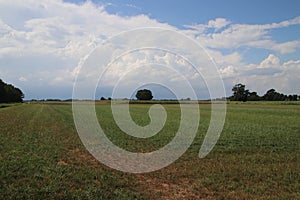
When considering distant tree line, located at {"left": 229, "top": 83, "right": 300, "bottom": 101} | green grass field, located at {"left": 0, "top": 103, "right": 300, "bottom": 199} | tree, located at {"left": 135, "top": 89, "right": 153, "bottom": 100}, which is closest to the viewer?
green grass field, located at {"left": 0, "top": 103, "right": 300, "bottom": 199}

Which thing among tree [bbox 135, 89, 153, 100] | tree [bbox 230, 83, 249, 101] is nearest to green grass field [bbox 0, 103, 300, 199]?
tree [bbox 135, 89, 153, 100]

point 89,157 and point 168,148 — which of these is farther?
point 168,148

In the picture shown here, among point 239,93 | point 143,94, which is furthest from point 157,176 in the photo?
point 239,93

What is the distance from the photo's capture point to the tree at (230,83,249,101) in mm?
122938

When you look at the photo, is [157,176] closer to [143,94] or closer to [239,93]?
Result: [143,94]

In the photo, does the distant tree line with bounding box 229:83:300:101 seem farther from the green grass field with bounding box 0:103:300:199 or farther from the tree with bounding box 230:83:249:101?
the green grass field with bounding box 0:103:300:199

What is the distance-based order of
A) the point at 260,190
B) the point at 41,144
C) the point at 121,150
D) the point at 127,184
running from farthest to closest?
1. the point at 41,144
2. the point at 121,150
3. the point at 127,184
4. the point at 260,190

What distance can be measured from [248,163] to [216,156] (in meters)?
1.59

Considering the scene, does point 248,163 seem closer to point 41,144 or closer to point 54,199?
point 54,199

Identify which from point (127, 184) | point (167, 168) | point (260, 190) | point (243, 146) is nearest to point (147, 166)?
point (167, 168)

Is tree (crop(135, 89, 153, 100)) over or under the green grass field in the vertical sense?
over

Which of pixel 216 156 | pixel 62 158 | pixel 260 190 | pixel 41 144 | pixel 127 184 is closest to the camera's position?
pixel 260 190

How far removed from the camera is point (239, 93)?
124 meters

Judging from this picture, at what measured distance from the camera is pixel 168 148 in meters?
14.4
